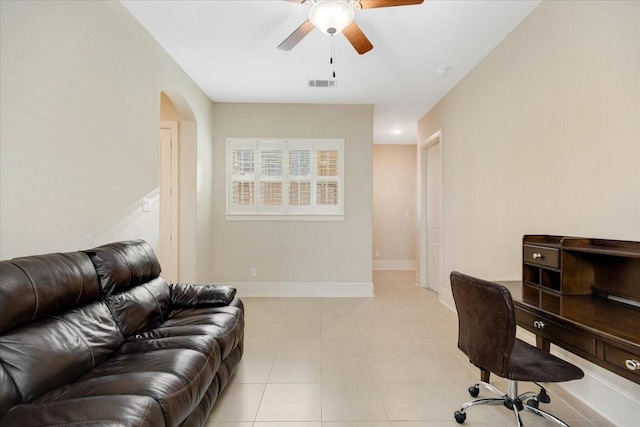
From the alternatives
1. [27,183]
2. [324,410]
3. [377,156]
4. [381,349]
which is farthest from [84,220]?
[377,156]

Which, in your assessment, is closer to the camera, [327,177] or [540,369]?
[540,369]

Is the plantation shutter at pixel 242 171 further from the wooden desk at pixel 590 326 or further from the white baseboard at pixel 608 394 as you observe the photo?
the white baseboard at pixel 608 394

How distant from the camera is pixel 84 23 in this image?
2.10 meters

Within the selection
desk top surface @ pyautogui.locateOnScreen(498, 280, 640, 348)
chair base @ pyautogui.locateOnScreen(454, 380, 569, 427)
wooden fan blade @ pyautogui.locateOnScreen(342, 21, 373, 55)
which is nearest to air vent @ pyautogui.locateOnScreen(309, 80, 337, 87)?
wooden fan blade @ pyautogui.locateOnScreen(342, 21, 373, 55)

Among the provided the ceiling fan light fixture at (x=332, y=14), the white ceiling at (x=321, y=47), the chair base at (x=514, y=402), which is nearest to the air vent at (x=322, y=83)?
the white ceiling at (x=321, y=47)

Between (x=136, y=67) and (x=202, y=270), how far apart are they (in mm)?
2663

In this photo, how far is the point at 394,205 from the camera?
7133mm

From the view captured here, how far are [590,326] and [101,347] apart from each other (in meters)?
2.44

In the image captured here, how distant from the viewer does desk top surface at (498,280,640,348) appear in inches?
52.3

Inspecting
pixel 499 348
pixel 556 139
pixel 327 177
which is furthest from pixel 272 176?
pixel 499 348

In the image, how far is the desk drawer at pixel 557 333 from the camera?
1.42 m

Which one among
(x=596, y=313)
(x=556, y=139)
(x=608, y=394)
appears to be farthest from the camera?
(x=556, y=139)

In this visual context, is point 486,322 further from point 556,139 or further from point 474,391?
point 556,139

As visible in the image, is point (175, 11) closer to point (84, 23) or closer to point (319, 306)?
point (84, 23)
